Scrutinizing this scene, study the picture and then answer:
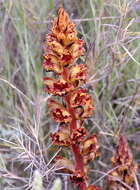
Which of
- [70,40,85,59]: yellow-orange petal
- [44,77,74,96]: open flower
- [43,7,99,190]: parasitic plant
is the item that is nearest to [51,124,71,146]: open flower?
[43,7,99,190]: parasitic plant

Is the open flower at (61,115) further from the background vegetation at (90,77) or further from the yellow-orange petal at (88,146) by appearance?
the background vegetation at (90,77)

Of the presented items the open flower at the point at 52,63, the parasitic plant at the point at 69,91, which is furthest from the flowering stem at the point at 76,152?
the open flower at the point at 52,63

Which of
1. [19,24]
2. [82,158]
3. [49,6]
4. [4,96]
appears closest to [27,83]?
[4,96]

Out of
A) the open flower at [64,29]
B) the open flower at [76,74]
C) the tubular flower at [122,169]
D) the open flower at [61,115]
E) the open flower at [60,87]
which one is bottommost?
the tubular flower at [122,169]

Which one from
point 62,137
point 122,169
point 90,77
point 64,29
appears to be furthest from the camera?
point 90,77

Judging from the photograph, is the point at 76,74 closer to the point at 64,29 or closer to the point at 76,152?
the point at 64,29

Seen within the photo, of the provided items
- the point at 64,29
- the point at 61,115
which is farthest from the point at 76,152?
the point at 64,29

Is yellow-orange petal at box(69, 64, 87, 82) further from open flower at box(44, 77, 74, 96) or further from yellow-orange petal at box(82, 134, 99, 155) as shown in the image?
yellow-orange petal at box(82, 134, 99, 155)
